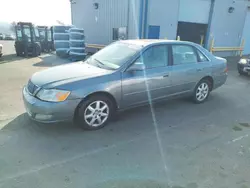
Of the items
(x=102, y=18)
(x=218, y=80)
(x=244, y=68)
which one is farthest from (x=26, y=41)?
(x=244, y=68)

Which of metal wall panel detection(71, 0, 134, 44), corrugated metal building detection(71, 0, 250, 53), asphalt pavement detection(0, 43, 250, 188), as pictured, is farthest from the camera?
metal wall panel detection(71, 0, 134, 44)

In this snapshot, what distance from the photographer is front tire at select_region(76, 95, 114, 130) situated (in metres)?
3.42

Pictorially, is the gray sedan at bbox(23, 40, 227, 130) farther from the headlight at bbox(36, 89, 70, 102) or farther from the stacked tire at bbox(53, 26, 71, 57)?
the stacked tire at bbox(53, 26, 71, 57)

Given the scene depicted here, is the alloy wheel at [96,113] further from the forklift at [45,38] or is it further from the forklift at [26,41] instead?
the forklift at [45,38]

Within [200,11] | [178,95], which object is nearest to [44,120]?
[178,95]

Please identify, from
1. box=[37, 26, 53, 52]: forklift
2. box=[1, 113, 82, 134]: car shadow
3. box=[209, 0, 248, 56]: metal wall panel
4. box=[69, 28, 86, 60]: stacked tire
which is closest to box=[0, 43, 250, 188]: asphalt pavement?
box=[1, 113, 82, 134]: car shadow

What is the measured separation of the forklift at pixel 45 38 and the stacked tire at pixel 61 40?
3.61 metres

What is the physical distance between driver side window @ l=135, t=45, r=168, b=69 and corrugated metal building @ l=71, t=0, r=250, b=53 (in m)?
7.15

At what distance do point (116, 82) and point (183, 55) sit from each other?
1856 mm

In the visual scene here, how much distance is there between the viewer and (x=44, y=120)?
3.29m

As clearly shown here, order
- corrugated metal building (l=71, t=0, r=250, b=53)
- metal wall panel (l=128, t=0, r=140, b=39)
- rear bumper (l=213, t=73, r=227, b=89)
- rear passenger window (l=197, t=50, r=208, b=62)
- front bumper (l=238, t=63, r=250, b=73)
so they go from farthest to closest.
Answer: corrugated metal building (l=71, t=0, r=250, b=53) → metal wall panel (l=128, t=0, r=140, b=39) → front bumper (l=238, t=63, r=250, b=73) → rear bumper (l=213, t=73, r=227, b=89) → rear passenger window (l=197, t=50, r=208, b=62)

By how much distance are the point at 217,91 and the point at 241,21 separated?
11.2 m

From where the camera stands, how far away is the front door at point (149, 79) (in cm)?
378

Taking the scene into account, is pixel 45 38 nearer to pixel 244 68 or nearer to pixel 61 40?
pixel 61 40
